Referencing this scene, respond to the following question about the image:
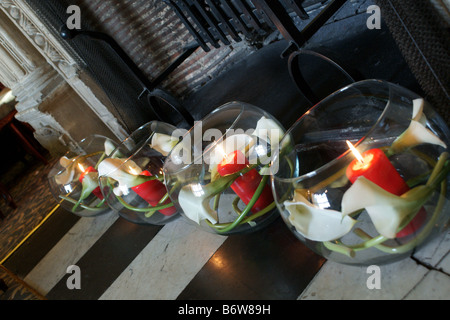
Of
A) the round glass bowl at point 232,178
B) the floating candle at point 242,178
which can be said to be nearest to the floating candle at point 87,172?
the round glass bowl at point 232,178

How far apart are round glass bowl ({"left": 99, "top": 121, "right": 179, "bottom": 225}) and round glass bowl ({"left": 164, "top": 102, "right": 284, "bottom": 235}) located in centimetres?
20

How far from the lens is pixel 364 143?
0.66 meters

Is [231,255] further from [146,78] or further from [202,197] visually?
[146,78]

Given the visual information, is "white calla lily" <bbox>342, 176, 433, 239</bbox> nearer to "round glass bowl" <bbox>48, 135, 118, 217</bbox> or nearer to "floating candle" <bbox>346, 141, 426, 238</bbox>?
"floating candle" <bbox>346, 141, 426, 238</bbox>

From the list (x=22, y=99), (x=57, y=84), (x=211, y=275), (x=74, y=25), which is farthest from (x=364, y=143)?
(x=22, y=99)

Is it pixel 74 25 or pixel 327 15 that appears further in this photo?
pixel 74 25

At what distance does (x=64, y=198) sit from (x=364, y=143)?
1313mm

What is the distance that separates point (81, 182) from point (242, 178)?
2.94ft

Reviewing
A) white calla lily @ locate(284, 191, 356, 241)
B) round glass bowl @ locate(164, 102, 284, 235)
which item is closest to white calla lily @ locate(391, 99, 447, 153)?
white calla lily @ locate(284, 191, 356, 241)

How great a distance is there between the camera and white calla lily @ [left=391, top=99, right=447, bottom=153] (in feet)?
2.26

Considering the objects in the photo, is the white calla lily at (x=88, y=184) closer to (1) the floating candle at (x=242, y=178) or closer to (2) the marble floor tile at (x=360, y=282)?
(1) the floating candle at (x=242, y=178)

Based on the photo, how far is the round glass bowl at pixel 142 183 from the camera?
122 centimetres

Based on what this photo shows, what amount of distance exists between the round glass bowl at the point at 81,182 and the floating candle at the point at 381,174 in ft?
3.71

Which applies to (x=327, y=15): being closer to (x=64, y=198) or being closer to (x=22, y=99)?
(x=64, y=198)
